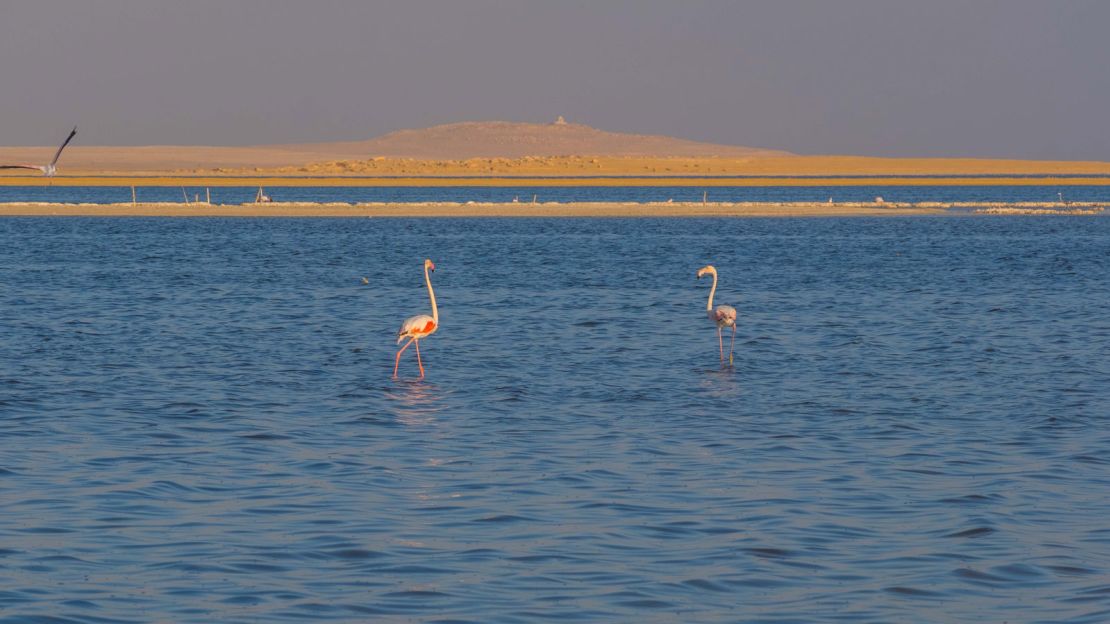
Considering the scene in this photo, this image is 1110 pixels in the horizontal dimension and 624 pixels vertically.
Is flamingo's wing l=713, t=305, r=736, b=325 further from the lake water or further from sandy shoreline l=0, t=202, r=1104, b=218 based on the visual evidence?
the lake water

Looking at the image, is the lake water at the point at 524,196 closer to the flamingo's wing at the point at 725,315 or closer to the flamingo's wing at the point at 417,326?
the flamingo's wing at the point at 725,315

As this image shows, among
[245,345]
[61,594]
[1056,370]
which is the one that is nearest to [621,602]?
[61,594]

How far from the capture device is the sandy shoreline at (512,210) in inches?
3250

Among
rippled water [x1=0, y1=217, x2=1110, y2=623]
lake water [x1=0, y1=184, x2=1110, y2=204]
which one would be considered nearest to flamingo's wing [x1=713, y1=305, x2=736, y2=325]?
rippled water [x1=0, y1=217, x2=1110, y2=623]

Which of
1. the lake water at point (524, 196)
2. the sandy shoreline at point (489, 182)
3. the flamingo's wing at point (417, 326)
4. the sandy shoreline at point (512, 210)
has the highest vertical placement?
the sandy shoreline at point (489, 182)

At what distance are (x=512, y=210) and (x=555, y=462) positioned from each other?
71.6 m

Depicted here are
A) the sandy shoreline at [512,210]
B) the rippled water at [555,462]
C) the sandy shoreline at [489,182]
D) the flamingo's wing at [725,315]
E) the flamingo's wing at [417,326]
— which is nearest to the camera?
the rippled water at [555,462]

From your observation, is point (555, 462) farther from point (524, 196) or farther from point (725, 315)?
point (524, 196)

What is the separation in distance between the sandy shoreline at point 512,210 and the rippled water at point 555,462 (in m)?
48.2

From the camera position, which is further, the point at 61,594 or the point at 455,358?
the point at 455,358

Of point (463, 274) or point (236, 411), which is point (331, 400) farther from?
point (463, 274)

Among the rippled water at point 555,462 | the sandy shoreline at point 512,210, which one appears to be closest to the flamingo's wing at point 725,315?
the rippled water at point 555,462

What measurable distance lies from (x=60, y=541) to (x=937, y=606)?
656cm

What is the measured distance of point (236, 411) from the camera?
58.9 ft
